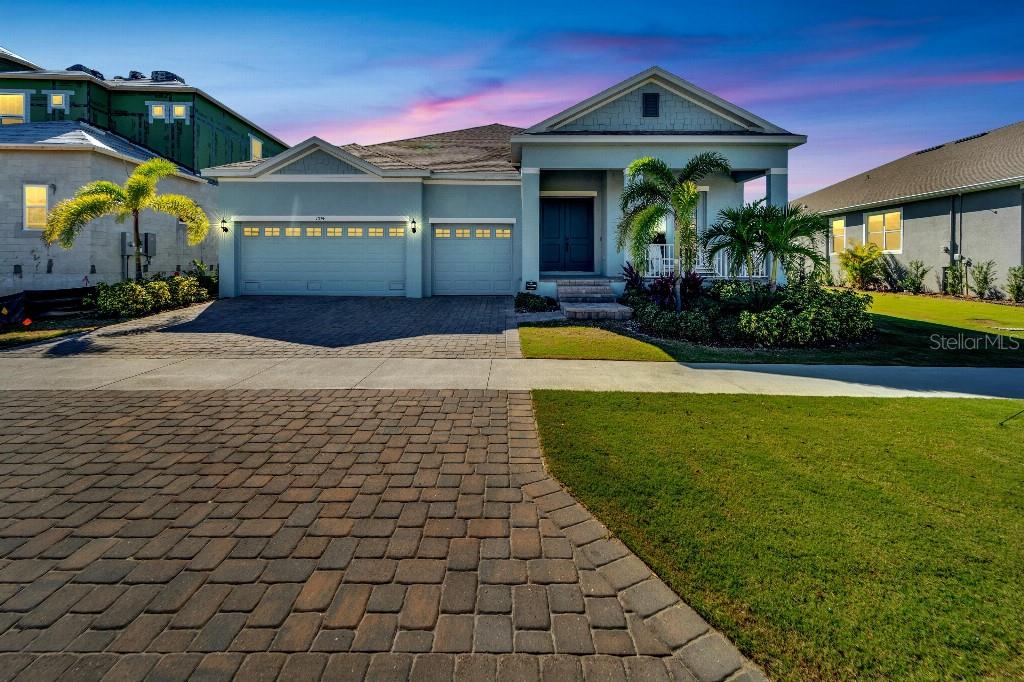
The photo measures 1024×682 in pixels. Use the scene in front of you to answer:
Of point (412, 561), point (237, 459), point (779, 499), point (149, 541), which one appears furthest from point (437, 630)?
point (237, 459)

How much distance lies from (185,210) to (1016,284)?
25818 mm

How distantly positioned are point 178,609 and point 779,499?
3.69 metres

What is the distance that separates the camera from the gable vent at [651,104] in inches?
638

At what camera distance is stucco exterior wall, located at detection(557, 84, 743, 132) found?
53.2 ft

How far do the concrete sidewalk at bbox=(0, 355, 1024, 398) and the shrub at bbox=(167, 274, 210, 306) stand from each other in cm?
702

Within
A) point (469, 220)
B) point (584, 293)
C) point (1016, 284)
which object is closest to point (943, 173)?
point (1016, 284)

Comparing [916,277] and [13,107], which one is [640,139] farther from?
[13,107]

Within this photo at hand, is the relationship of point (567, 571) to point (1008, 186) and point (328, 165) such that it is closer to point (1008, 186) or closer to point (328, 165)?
point (328, 165)

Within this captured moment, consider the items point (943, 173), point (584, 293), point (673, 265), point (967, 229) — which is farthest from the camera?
point (943, 173)

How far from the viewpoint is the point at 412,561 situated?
2947 mm

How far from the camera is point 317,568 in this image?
287 centimetres

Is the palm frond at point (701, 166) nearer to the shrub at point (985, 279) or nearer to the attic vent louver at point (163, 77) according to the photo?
the shrub at point (985, 279)

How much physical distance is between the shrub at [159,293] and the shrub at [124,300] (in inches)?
7.6

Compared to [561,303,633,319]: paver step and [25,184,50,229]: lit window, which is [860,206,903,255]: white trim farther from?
[25,184,50,229]: lit window
